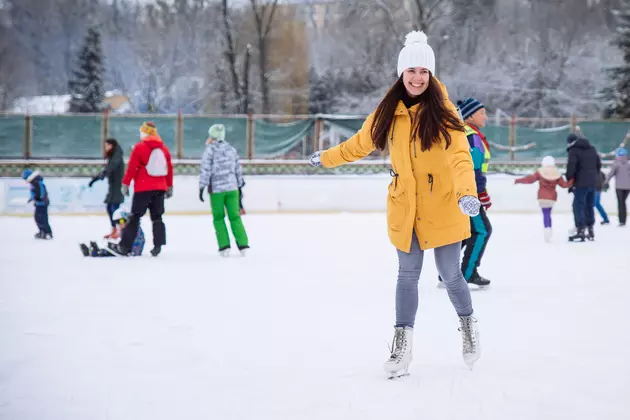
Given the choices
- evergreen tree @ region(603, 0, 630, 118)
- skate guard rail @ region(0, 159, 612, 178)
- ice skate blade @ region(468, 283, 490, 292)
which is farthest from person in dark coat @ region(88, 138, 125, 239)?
evergreen tree @ region(603, 0, 630, 118)

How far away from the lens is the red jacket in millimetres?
8922

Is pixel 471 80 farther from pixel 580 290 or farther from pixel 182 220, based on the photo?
pixel 580 290

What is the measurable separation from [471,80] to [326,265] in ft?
96.1

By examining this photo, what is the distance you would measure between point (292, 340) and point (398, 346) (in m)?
0.94

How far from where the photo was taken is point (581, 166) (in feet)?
35.6

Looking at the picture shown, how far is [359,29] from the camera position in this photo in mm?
38625

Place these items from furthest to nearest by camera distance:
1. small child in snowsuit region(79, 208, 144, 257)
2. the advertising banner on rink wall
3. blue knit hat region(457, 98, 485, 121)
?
the advertising banner on rink wall < small child in snowsuit region(79, 208, 144, 257) < blue knit hat region(457, 98, 485, 121)

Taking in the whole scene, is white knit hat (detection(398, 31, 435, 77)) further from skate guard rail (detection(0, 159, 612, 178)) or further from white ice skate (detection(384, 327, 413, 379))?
skate guard rail (detection(0, 159, 612, 178))

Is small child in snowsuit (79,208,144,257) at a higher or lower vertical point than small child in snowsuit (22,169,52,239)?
lower

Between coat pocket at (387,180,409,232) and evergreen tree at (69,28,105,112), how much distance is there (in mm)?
35880

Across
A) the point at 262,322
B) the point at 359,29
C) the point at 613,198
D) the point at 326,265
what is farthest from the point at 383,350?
the point at 359,29

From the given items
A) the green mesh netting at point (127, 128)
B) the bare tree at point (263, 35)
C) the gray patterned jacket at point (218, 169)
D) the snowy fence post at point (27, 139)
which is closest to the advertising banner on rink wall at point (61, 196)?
the snowy fence post at point (27, 139)

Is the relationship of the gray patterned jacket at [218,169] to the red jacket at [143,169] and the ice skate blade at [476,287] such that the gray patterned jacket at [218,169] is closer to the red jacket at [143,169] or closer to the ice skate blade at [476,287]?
the red jacket at [143,169]

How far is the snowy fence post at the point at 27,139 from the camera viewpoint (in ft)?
53.5
